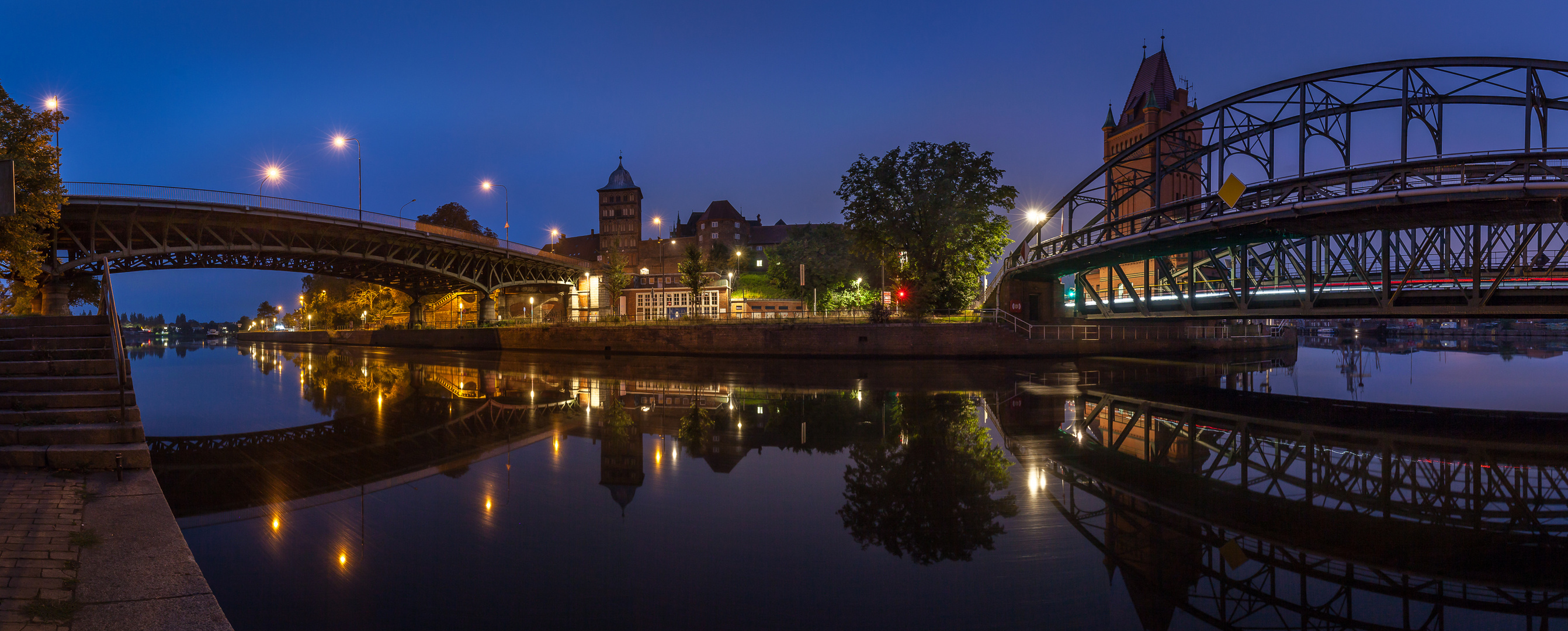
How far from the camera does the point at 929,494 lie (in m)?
7.17

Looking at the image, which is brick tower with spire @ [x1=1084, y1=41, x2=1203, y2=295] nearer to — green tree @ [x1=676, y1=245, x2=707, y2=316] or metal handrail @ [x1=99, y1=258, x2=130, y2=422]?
green tree @ [x1=676, y1=245, x2=707, y2=316]

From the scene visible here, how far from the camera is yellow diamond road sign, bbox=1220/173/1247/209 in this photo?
22422 millimetres

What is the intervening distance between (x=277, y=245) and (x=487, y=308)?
16529mm

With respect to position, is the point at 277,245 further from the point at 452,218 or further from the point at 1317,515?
the point at 1317,515

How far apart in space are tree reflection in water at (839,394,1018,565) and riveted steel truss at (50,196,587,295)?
42815 mm

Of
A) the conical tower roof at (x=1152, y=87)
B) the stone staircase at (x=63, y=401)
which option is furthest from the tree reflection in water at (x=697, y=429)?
the conical tower roof at (x=1152, y=87)

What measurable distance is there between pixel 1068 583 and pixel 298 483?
8.80 m

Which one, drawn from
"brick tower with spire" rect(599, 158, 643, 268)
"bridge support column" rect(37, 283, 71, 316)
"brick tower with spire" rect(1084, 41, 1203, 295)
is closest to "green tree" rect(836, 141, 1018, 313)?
"bridge support column" rect(37, 283, 71, 316)

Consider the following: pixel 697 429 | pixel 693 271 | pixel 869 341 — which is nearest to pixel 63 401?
pixel 697 429

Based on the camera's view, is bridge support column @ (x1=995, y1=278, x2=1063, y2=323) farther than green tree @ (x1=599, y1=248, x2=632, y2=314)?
No

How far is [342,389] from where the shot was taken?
19.7 metres

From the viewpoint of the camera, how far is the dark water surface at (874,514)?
445 cm

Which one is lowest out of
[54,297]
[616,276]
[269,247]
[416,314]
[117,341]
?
[117,341]

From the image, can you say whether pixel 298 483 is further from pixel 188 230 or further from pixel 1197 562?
pixel 188 230
